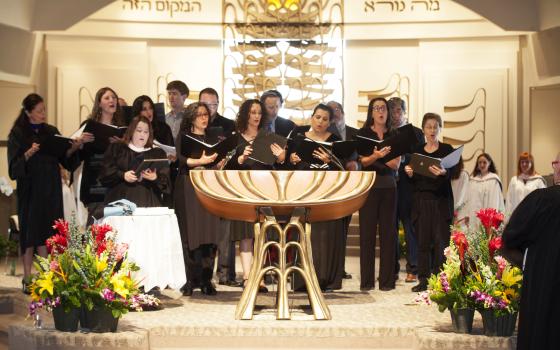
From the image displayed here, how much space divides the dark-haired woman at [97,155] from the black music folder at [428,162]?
2321 millimetres

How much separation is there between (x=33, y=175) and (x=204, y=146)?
150cm

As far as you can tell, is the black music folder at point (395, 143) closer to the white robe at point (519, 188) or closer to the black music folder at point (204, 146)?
the black music folder at point (204, 146)

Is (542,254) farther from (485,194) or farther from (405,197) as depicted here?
(485,194)

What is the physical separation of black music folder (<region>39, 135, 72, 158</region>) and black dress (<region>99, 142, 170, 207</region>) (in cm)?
56

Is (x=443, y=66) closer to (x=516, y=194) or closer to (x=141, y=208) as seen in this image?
(x=516, y=194)

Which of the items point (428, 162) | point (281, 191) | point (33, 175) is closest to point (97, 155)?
point (33, 175)

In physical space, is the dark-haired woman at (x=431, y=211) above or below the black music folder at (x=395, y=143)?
below

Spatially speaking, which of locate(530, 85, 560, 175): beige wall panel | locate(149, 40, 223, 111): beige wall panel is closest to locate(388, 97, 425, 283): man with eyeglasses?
locate(149, 40, 223, 111): beige wall panel

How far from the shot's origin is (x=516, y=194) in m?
10.9

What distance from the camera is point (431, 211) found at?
8211mm

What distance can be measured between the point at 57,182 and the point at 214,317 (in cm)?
220

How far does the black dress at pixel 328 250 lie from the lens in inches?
318

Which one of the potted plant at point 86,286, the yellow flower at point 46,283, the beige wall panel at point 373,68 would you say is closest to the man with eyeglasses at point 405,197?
the beige wall panel at point 373,68

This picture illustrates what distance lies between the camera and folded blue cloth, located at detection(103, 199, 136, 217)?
7027 mm
